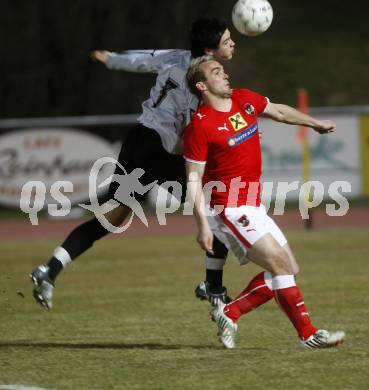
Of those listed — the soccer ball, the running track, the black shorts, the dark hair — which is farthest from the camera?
the running track

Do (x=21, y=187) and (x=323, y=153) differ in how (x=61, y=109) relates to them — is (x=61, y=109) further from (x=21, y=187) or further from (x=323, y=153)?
(x=323, y=153)

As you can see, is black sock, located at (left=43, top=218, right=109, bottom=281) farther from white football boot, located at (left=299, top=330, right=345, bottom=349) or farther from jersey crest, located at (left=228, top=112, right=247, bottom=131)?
white football boot, located at (left=299, top=330, right=345, bottom=349)

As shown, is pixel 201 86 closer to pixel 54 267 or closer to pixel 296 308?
pixel 296 308

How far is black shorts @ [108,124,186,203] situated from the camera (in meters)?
7.85

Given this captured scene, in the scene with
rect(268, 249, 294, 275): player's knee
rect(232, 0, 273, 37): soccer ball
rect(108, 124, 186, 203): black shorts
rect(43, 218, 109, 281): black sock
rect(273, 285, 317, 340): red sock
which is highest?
rect(232, 0, 273, 37): soccer ball

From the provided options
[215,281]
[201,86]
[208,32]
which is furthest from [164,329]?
[208,32]

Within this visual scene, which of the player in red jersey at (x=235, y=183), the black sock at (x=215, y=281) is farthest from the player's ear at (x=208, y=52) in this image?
the black sock at (x=215, y=281)

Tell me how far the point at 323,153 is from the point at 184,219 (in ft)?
8.08

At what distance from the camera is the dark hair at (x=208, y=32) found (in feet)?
24.1

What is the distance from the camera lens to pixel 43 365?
22.6 feet

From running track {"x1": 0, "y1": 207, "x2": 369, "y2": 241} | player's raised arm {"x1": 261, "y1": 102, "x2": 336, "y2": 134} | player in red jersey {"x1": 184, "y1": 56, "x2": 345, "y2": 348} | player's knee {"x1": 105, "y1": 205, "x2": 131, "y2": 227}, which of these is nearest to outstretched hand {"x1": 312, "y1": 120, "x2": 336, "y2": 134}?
player's raised arm {"x1": 261, "y1": 102, "x2": 336, "y2": 134}

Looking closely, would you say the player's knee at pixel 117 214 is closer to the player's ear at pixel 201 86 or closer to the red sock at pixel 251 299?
the red sock at pixel 251 299

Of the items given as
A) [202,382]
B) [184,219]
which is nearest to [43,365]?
[202,382]

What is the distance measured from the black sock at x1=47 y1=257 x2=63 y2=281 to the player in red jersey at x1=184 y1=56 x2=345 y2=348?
128 cm
